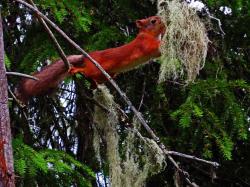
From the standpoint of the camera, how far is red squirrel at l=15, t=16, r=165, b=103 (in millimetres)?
2885

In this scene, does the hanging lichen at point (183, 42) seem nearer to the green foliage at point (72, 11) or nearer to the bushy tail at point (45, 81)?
the bushy tail at point (45, 81)

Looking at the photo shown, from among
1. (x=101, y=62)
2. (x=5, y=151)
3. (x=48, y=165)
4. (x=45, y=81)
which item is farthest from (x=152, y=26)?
(x=5, y=151)

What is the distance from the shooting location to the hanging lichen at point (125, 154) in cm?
280

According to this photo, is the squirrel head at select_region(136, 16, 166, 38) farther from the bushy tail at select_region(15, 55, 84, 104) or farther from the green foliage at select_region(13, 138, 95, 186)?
the green foliage at select_region(13, 138, 95, 186)

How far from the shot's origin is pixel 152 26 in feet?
10.1

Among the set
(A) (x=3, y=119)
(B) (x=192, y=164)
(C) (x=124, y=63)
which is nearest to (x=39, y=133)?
(B) (x=192, y=164)

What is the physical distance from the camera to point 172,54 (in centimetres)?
293

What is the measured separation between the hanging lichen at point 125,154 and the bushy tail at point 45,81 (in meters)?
0.19

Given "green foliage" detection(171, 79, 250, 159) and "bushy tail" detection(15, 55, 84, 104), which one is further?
"green foliage" detection(171, 79, 250, 159)

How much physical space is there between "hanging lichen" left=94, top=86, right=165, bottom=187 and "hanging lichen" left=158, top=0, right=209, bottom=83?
0.98ft

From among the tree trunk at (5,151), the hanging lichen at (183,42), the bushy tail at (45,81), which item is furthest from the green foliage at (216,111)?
the tree trunk at (5,151)

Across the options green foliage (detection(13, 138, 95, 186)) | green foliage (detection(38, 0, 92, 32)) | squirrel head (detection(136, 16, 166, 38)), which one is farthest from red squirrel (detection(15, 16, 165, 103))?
green foliage (detection(38, 0, 92, 32))

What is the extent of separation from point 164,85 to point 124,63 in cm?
96

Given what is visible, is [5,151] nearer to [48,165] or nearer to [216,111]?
[48,165]
